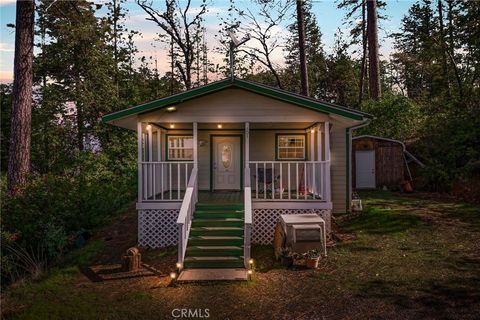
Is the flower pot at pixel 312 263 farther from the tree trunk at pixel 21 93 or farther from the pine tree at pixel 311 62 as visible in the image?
the pine tree at pixel 311 62

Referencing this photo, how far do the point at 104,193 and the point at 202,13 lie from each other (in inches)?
666

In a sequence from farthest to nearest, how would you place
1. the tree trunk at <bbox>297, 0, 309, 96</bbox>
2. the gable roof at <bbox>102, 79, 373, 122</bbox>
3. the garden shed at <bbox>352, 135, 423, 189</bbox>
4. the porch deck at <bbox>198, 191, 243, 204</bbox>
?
the tree trunk at <bbox>297, 0, 309, 96</bbox> < the garden shed at <bbox>352, 135, 423, 189</bbox> < the porch deck at <bbox>198, 191, 243, 204</bbox> < the gable roof at <bbox>102, 79, 373, 122</bbox>

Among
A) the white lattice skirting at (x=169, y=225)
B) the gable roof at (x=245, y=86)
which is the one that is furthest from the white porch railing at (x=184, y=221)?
the gable roof at (x=245, y=86)

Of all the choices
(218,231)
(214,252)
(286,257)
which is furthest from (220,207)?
(286,257)

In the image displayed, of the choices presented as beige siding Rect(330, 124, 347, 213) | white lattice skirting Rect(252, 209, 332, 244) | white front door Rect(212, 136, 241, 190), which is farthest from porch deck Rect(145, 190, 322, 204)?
beige siding Rect(330, 124, 347, 213)

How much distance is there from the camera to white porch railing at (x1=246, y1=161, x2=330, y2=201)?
9.35 meters

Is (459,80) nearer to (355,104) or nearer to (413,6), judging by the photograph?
(355,104)

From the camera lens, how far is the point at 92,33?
18.4 meters

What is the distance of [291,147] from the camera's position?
12.2m

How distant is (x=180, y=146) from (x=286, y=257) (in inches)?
227

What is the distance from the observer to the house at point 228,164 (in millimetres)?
8331

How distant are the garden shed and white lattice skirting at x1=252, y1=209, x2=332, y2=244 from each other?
→ 8.92 meters

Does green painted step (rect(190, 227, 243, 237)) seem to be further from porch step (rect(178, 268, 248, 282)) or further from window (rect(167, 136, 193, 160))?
window (rect(167, 136, 193, 160))

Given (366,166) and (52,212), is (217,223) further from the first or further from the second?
(366,166)
